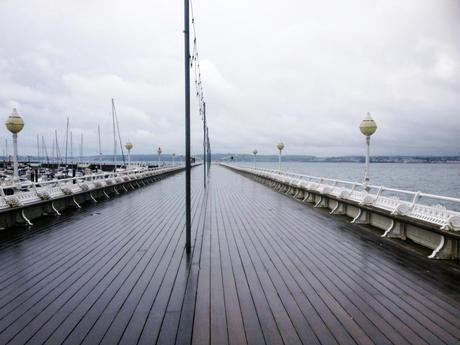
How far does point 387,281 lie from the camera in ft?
15.7

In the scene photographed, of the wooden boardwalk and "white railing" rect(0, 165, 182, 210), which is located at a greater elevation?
"white railing" rect(0, 165, 182, 210)

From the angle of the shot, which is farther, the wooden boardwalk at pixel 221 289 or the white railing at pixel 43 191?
the white railing at pixel 43 191

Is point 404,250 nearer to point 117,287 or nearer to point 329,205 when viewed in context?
point 117,287

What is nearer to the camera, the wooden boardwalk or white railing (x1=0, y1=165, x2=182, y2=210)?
the wooden boardwalk

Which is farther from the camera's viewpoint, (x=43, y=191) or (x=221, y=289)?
(x=43, y=191)

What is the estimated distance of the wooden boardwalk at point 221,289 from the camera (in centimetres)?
332

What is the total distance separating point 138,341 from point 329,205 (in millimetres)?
10246

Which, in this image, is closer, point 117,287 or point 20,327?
point 20,327

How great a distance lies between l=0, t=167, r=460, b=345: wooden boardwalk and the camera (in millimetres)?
3318

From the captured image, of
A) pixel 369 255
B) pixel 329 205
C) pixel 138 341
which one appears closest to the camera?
pixel 138 341

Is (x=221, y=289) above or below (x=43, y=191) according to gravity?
below

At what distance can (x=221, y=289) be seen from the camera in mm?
4410

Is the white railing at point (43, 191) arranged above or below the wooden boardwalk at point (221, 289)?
above

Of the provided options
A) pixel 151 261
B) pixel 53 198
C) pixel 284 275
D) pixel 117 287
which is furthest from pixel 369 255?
pixel 53 198
